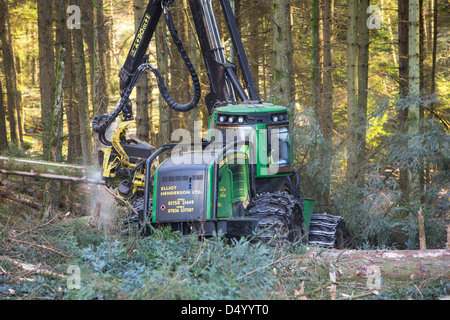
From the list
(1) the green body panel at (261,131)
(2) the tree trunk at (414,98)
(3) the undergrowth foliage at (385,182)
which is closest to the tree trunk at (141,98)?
(3) the undergrowth foliage at (385,182)

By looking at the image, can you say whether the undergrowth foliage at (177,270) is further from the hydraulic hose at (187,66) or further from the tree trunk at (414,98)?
the tree trunk at (414,98)

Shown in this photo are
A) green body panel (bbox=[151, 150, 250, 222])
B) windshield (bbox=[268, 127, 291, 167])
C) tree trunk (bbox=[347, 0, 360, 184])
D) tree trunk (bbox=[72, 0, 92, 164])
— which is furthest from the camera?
tree trunk (bbox=[72, 0, 92, 164])

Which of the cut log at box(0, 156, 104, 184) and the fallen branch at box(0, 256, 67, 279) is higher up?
the cut log at box(0, 156, 104, 184)

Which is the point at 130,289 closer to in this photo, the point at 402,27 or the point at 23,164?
the point at 23,164

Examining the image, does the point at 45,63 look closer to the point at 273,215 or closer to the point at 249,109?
the point at 249,109

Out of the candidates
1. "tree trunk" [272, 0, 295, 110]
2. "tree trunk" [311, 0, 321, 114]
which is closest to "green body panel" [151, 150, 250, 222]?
"tree trunk" [272, 0, 295, 110]

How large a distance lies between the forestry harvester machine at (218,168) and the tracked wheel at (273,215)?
14 millimetres

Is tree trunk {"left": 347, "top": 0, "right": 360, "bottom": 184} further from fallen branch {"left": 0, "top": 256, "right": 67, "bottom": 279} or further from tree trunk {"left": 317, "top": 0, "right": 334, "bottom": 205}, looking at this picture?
fallen branch {"left": 0, "top": 256, "right": 67, "bottom": 279}

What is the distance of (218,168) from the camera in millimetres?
6789

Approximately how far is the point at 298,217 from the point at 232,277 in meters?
3.07

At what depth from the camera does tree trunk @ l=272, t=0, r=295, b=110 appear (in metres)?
11.5

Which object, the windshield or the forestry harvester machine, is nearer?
the forestry harvester machine

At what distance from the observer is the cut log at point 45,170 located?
966 cm

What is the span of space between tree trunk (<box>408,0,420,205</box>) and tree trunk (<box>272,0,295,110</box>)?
8.46 ft
